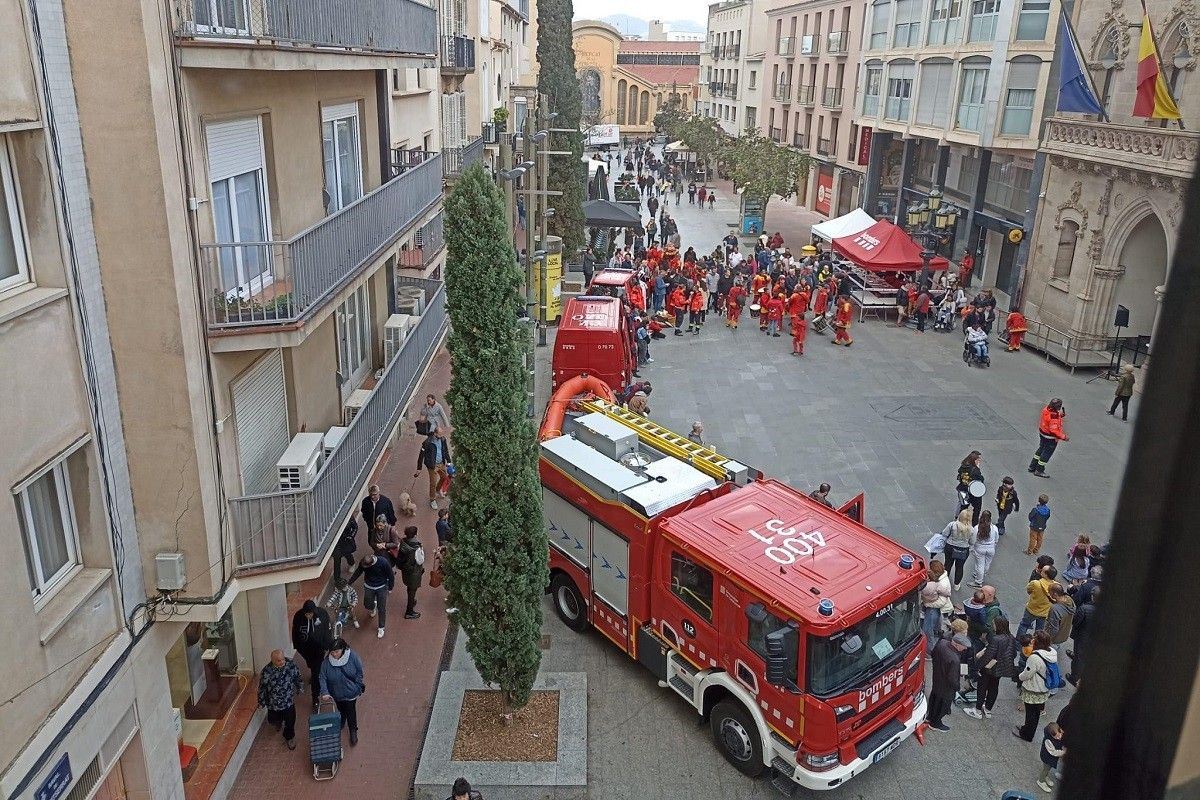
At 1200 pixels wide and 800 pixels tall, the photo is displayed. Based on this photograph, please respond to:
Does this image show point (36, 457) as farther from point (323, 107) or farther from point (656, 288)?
point (656, 288)

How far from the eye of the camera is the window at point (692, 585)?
34.0 ft

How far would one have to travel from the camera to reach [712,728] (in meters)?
10.7

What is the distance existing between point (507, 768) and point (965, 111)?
29.6 metres

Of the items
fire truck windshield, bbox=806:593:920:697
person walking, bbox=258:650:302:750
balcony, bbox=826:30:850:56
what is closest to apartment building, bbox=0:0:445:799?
person walking, bbox=258:650:302:750

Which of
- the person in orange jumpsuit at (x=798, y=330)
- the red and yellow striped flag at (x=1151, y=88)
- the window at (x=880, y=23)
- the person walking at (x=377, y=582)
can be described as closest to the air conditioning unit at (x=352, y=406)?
the person walking at (x=377, y=582)

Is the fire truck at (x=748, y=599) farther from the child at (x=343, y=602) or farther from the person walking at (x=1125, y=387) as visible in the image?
the person walking at (x=1125, y=387)

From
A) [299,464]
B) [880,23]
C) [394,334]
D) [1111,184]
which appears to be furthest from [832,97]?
[299,464]

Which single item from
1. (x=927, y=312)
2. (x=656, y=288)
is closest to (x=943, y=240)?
(x=927, y=312)

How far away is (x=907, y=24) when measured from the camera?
3719cm

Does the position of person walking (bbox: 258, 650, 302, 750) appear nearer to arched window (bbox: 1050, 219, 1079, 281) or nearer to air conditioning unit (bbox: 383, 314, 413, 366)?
air conditioning unit (bbox: 383, 314, 413, 366)

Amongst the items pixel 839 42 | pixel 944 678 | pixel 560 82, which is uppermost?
pixel 839 42

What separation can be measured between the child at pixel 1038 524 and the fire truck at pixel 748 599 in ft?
12.7

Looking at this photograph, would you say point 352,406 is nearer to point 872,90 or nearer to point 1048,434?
point 1048,434

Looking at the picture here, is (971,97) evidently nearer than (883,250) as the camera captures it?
No
